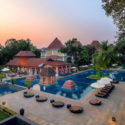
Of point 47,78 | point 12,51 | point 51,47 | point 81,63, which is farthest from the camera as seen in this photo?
point 51,47

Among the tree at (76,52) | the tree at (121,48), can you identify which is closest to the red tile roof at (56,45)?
the tree at (76,52)

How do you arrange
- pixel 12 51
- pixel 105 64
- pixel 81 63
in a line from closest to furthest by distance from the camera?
pixel 105 64 → pixel 81 63 → pixel 12 51

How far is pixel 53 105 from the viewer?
12469 millimetres

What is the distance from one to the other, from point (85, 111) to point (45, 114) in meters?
4.24

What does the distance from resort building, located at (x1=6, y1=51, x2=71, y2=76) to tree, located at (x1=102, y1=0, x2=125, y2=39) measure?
24143 millimetres

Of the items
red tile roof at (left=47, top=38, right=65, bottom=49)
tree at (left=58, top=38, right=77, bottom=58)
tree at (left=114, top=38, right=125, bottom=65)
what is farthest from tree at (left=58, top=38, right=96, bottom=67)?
tree at (left=114, top=38, right=125, bottom=65)

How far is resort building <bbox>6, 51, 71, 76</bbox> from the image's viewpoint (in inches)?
1402

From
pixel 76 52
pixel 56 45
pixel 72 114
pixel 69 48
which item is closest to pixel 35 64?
pixel 69 48

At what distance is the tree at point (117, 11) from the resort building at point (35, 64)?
951 inches

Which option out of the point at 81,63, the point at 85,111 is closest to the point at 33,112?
the point at 85,111

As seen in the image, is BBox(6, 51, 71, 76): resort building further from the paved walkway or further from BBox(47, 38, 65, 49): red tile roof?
the paved walkway

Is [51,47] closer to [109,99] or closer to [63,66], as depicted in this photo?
[63,66]

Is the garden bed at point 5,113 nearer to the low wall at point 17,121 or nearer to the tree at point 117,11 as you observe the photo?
the low wall at point 17,121

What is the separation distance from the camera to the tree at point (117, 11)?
10.2 meters
